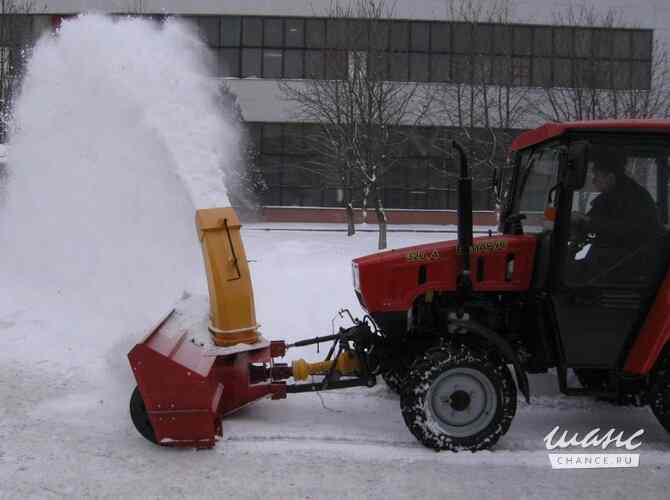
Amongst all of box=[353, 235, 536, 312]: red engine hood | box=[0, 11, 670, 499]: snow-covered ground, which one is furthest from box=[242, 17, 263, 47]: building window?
box=[353, 235, 536, 312]: red engine hood

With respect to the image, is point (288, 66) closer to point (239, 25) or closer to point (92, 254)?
point (239, 25)

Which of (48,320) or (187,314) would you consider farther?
(48,320)

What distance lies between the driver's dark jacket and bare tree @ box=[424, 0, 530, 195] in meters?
12.2

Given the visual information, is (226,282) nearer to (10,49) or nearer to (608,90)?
(10,49)

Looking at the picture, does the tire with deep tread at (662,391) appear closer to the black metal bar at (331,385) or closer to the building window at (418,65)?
the black metal bar at (331,385)

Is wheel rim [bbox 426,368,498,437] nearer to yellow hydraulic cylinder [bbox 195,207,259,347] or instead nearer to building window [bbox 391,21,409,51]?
yellow hydraulic cylinder [bbox 195,207,259,347]

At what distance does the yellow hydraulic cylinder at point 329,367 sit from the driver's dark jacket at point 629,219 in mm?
1997

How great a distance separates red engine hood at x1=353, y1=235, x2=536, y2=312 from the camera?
5.03 meters

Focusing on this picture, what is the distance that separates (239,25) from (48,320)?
78.0ft

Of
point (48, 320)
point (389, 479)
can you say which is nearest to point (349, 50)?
point (48, 320)

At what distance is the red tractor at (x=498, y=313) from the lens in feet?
15.7

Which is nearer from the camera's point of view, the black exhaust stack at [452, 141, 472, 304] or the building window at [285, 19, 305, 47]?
the black exhaust stack at [452, 141, 472, 304]

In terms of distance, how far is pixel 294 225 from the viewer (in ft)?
97.1

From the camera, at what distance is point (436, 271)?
5055mm
